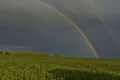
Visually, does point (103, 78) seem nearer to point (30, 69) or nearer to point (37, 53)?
point (30, 69)

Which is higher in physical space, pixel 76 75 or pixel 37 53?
pixel 37 53

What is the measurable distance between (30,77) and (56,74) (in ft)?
11.9

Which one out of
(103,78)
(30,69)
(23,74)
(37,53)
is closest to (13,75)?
(23,74)

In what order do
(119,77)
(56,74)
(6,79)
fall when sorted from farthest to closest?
1. (119,77)
2. (56,74)
3. (6,79)

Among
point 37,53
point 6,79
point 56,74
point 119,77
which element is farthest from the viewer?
point 37,53

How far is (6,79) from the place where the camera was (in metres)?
29.9

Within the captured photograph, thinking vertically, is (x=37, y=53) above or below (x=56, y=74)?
above

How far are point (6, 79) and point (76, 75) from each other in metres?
8.48

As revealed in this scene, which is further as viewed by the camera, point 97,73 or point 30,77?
point 97,73

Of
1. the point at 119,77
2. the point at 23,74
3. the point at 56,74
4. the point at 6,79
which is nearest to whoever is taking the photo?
the point at 6,79

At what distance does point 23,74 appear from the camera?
31.9 meters

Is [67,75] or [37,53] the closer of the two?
[67,75]

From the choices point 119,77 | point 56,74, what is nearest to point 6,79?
point 56,74

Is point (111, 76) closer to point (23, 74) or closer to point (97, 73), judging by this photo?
point (97, 73)
